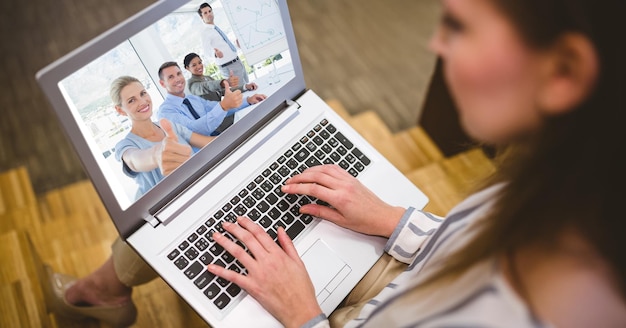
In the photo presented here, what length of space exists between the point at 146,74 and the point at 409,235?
1.62ft

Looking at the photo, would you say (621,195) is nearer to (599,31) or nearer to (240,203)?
(599,31)

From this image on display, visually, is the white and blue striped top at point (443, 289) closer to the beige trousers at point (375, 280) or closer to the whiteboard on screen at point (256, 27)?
the beige trousers at point (375, 280)

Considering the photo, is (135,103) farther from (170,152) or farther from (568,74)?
(568,74)

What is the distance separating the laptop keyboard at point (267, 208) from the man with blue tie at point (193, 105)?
0.39 ft

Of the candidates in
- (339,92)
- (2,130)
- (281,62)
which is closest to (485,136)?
(281,62)

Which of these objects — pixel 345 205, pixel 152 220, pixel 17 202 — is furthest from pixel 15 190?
pixel 345 205

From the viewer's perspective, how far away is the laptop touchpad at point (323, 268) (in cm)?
80

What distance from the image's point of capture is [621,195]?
47 centimetres

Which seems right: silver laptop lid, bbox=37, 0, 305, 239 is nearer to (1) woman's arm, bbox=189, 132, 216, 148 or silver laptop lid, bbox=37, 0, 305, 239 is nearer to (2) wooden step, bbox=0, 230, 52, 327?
(1) woman's arm, bbox=189, 132, 216, 148

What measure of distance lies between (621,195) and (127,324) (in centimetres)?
100

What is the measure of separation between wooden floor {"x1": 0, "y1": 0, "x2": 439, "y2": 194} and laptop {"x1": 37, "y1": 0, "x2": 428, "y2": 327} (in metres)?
1.01

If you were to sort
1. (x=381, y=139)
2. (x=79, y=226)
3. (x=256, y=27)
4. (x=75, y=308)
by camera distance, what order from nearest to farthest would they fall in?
(x=256, y=27)
(x=75, y=308)
(x=79, y=226)
(x=381, y=139)

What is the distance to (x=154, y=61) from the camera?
0.70 meters

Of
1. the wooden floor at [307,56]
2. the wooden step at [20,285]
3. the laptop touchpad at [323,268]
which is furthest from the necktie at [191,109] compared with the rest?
the wooden floor at [307,56]
